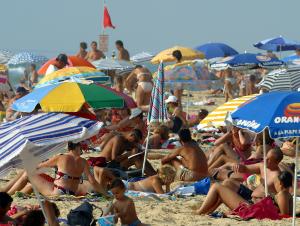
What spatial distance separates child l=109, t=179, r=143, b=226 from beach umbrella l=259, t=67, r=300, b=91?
638 cm

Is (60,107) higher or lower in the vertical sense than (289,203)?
higher

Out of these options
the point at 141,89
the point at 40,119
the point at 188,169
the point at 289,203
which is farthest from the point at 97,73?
the point at 40,119

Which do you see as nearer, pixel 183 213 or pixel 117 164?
pixel 183 213

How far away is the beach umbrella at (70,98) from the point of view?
1028cm

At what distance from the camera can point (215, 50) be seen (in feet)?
93.8

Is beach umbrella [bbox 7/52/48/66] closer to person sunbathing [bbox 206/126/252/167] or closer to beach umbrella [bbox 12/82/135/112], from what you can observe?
person sunbathing [bbox 206/126/252/167]

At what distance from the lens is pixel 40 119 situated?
Result: 7027 millimetres

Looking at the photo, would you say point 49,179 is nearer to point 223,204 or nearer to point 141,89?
point 223,204

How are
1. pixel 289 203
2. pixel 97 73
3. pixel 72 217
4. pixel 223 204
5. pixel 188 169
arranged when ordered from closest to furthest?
pixel 72 217 < pixel 289 203 < pixel 223 204 < pixel 188 169 < pixel 97 73

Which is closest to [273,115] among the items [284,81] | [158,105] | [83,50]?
[158,105]

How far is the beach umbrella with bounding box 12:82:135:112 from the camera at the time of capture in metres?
10.3

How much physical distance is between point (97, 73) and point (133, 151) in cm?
251

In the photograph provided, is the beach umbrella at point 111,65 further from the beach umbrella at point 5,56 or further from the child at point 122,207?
the child at point 122,207

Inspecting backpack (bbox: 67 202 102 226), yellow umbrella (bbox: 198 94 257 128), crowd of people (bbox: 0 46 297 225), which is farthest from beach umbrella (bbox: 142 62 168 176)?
backpack (bbox: 67 202 102 226)
